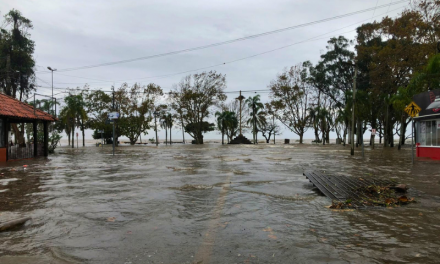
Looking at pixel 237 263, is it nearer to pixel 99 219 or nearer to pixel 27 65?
pixel 99 219

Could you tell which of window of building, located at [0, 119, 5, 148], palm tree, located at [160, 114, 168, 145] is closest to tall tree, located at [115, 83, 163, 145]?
palm tree, located at [160, 114, 168, 145]

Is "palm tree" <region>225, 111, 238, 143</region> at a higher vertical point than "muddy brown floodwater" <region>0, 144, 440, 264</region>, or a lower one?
higher

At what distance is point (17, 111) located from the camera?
22.7 m

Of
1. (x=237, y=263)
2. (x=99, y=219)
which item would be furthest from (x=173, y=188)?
(x=237, y=263)

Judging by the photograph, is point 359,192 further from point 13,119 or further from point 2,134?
point 13,119

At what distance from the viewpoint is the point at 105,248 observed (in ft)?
16.0

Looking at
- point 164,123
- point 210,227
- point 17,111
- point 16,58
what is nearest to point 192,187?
point 210,227

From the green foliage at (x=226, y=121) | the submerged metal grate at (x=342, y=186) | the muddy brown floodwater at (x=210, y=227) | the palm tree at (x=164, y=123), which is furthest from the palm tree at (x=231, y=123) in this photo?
the muddy brown floodwater at (x=210, y=227)

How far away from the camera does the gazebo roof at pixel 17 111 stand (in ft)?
69.6

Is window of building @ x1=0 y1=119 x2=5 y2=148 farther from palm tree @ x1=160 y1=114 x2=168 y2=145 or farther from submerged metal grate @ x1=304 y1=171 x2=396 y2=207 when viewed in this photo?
palm tree @ x1=160 y1=114 x2=168 y2=145

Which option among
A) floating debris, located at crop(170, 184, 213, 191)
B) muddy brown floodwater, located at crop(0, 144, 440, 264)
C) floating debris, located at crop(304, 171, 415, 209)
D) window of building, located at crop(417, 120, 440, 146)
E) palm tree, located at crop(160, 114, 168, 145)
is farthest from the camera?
palm tree, located at crop(160, 114, 168, 145)

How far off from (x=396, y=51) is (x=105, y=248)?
37.6m

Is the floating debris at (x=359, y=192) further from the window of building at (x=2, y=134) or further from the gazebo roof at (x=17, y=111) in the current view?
the window of building at (x=2, y=134)

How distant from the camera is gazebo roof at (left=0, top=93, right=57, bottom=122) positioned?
835 inches
